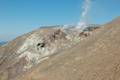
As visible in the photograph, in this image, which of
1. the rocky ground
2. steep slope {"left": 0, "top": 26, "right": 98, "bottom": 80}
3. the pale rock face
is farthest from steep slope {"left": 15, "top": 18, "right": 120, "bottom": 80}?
the pale rock face

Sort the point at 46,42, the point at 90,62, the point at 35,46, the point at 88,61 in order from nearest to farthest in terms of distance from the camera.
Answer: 1. the point at 90,62
2. the point at 88,61
3. the point at 35,46
4. the point at 46,42

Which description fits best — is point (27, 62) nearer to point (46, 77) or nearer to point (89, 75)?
point (46, 77)

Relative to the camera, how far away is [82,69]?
104 ft

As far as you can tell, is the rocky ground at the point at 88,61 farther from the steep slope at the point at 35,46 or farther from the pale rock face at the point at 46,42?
the pale rock face at the point at 46,42

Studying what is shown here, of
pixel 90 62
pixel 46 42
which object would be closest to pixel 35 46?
pixel 46 42

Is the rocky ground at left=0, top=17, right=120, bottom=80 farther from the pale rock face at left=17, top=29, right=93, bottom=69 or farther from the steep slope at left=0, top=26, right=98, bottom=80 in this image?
the pale rock face at left=17, top=29, right=93, bottom=69

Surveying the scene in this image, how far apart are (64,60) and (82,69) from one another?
4.47 meters

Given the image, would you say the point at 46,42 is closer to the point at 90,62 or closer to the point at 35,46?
the point at 35,46

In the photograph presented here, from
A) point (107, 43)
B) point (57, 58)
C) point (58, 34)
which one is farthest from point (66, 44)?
point (107, 43)

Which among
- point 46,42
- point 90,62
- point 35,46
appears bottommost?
point 35,46

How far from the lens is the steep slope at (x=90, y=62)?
29.8 metres

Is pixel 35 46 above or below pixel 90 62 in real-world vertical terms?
below

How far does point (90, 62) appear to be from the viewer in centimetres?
3244

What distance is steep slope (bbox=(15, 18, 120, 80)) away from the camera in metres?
29.8
